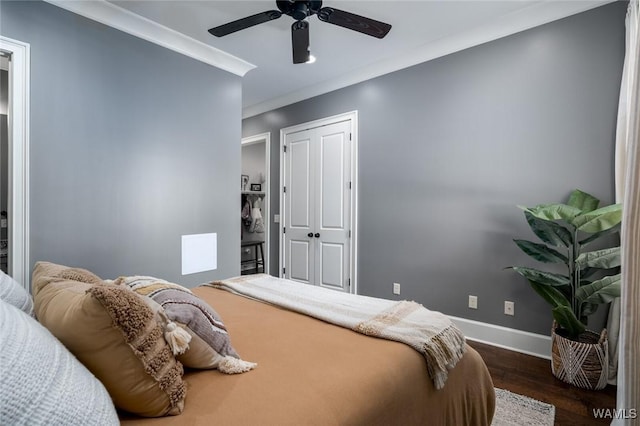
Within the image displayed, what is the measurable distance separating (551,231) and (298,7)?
2407mm

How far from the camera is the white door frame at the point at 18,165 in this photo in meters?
2.10

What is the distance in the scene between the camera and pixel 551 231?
2297 mm

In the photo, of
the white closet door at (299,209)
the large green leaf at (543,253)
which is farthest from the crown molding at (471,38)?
the large green leaf at (543,253)

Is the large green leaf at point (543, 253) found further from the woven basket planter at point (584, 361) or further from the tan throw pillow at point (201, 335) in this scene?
the tan throw pillow at point (201, 335)

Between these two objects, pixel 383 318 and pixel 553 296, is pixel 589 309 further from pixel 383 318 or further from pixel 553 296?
pixel 383 318

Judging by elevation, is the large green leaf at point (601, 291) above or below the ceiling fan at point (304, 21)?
below

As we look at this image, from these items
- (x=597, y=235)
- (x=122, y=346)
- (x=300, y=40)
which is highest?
(x=300, y=40)

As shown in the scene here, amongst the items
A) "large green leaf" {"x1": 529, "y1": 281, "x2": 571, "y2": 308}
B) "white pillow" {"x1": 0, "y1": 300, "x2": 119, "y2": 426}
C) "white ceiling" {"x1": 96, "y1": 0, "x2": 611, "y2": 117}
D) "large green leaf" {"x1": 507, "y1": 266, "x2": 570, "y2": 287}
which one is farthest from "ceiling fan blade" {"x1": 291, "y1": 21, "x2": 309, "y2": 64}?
"large green leaf" {"x1": 529, "y1": 281, "x2": 571, "y2": 308}

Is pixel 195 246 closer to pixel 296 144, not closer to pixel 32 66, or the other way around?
pixel 32 66

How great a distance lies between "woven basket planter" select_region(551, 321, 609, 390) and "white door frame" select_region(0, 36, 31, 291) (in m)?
3.76

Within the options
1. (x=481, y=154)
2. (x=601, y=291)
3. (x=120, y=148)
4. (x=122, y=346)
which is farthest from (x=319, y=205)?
(x=122, y=346)

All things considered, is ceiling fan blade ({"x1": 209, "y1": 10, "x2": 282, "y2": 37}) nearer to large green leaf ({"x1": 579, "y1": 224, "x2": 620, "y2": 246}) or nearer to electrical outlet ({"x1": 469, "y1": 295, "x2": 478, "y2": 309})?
large green leaf ({"x1": 579, "y1": 224, "x2": 620, "y2": 246})

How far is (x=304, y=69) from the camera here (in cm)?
367

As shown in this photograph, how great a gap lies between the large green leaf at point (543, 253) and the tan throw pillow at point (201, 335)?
7.30 feet
